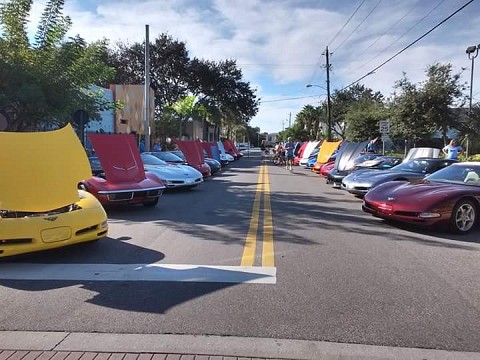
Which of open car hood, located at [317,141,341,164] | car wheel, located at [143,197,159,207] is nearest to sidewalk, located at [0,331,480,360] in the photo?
car wheel, located at [143,197,159,207]

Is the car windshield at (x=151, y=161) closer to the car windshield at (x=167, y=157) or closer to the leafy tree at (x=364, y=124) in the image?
the car windshield at (x=167, y=157)

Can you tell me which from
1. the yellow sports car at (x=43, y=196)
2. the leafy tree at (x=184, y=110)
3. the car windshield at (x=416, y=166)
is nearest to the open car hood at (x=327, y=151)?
the car windshield at (x=416, y=166)

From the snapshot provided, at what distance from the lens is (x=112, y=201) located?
9.78 meters

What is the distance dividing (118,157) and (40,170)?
172 inches

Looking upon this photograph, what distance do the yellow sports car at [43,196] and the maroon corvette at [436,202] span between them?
16.0 ft

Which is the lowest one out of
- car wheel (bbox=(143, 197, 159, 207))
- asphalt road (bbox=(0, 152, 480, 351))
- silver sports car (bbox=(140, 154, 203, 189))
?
asphalt road (bbox=(0, 152, 480, 351))

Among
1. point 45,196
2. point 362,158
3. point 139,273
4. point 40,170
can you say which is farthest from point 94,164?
point 362,158

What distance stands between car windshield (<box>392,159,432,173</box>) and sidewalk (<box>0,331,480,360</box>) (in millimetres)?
8703

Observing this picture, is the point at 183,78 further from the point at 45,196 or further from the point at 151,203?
the point at 45,196

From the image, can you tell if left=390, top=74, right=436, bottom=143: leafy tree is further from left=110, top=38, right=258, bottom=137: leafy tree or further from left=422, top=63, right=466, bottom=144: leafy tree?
left=110, top=38, right=258, bottom=137: leafy tree

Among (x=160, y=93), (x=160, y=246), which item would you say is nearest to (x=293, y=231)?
(x=160, y=246)

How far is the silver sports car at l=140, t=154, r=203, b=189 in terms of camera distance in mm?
14055

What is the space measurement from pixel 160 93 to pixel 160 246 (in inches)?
1814

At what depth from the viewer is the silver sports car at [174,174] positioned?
14055mm
